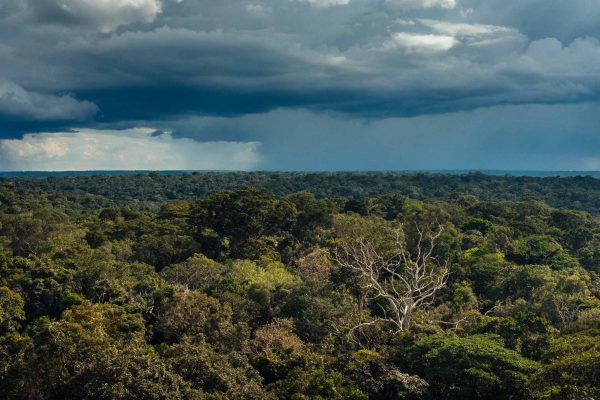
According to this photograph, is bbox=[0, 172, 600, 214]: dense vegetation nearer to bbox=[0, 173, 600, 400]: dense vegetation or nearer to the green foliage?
bbox=[0, 173, 600, 400]: dense vegetation

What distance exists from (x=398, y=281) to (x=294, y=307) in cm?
1283

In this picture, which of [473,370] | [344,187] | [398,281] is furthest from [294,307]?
[344,187]

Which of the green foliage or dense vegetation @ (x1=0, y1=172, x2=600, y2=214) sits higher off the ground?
dense vegetation @ (x1=0, y1=172, x2=600, y2=214)

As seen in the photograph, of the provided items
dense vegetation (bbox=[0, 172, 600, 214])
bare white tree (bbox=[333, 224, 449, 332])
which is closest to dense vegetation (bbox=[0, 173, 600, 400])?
bare white tree (bbox=[333, 224, 449, 332])

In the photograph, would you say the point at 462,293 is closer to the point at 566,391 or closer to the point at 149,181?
the point at 566,391

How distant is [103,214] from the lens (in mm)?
86125

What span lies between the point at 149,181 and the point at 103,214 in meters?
108

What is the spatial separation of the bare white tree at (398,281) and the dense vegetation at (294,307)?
28 centimetres

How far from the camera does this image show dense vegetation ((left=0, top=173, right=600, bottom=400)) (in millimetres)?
28844

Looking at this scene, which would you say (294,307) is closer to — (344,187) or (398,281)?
(398,281)

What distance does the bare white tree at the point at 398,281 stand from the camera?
3872 cm

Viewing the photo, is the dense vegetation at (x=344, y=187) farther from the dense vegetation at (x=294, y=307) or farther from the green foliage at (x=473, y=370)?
the green foliage at (x=473, y=370)

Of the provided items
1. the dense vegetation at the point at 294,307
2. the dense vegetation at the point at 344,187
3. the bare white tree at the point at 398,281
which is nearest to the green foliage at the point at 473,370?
the dense vegetation at the point at 294,307

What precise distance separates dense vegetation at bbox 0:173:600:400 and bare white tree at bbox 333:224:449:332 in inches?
11.0
